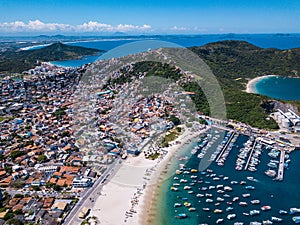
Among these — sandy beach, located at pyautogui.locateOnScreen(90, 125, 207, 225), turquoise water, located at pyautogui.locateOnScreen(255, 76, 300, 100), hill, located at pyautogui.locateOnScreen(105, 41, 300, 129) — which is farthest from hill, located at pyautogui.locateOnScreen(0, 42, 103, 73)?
sandy beach, located at pyautogui.locateOnScreen(90, 125, 207, 225)

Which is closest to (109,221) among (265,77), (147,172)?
(147,172)

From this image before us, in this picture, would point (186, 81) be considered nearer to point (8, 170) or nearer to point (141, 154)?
point (141, 154)

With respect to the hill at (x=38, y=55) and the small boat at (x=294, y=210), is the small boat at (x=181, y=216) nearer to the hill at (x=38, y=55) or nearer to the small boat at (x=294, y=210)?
the small boat at (x=294, y=210)

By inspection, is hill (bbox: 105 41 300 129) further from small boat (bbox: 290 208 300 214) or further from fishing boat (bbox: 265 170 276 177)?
small boat (bbox: 290 208 300 214)

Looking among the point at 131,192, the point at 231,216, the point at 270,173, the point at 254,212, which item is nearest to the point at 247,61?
the point at 270,173

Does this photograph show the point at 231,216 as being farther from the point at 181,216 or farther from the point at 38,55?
the point at 38,55
